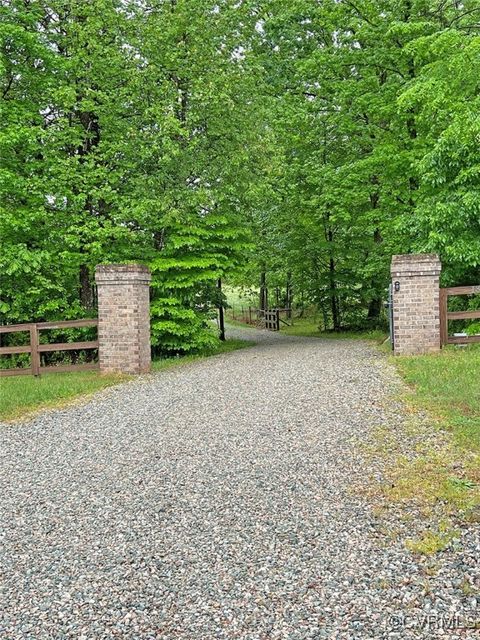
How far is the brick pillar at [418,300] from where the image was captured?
8.98 meters

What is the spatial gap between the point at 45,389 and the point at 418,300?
20.7 ft

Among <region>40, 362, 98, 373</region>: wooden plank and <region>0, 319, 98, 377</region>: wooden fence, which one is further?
<region>40, 362, 98, 373</region>: wooden plank

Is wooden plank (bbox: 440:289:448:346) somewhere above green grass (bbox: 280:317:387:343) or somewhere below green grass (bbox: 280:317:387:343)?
above

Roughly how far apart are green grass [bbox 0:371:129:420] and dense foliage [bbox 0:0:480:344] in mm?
2422

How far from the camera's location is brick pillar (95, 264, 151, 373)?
902 centimetres

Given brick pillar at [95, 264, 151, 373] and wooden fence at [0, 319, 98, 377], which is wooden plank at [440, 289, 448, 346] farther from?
wooden fence at [0, 319, 98, 377]

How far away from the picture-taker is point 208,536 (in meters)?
3.02

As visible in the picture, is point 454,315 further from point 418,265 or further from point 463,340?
point 418,265

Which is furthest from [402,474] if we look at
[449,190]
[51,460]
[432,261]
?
[449,190]

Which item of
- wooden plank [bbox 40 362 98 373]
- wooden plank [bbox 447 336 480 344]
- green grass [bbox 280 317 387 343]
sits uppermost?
wooden plank [bbox 447 336 480 344]

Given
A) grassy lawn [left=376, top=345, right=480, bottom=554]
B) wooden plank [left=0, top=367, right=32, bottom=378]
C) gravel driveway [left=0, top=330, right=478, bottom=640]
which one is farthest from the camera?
wooden plank [left=0, top=367, right=32, bottom=378]

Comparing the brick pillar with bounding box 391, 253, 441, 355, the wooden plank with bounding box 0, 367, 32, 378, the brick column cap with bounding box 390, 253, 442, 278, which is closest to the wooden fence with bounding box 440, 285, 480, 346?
the brick pillar with bounding box 391, 253, 441, 355

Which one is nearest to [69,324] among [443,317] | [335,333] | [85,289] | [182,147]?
[85,289]

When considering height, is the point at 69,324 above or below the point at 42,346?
above
